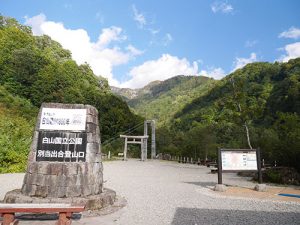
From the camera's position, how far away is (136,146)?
141ft

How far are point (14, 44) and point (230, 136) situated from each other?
133 ft

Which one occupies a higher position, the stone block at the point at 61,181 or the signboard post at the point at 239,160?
the signboard post at the point at 239,160

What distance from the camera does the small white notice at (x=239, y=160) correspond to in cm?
871

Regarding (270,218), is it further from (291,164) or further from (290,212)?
(291,164)

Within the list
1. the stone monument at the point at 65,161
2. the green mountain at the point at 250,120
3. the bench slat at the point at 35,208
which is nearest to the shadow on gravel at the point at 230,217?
the stone monument at the point at 65,161

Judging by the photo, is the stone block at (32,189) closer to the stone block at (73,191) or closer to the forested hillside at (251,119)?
the stone block at (73,191)

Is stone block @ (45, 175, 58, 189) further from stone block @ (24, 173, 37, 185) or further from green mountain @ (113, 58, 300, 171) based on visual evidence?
green mountain @ (113, 58, 300, 171)

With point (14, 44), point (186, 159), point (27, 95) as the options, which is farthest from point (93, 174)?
point (14, 44)

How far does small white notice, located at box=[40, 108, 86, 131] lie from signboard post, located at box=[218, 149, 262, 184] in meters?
4.73

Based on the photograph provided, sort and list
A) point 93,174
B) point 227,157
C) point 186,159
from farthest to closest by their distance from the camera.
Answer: point 186,159 < point 227,157 < point 93,174

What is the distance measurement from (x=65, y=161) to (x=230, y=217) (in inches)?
144

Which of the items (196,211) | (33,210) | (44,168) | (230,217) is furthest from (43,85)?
(230,217)

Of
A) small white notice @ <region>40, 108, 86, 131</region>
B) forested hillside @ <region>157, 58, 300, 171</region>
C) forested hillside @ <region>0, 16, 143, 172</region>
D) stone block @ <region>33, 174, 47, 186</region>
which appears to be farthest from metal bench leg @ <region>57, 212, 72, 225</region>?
forested hillside @ <region>0, 16, 143, 172</region>

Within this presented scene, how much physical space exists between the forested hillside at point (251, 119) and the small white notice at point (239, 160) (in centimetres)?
430
